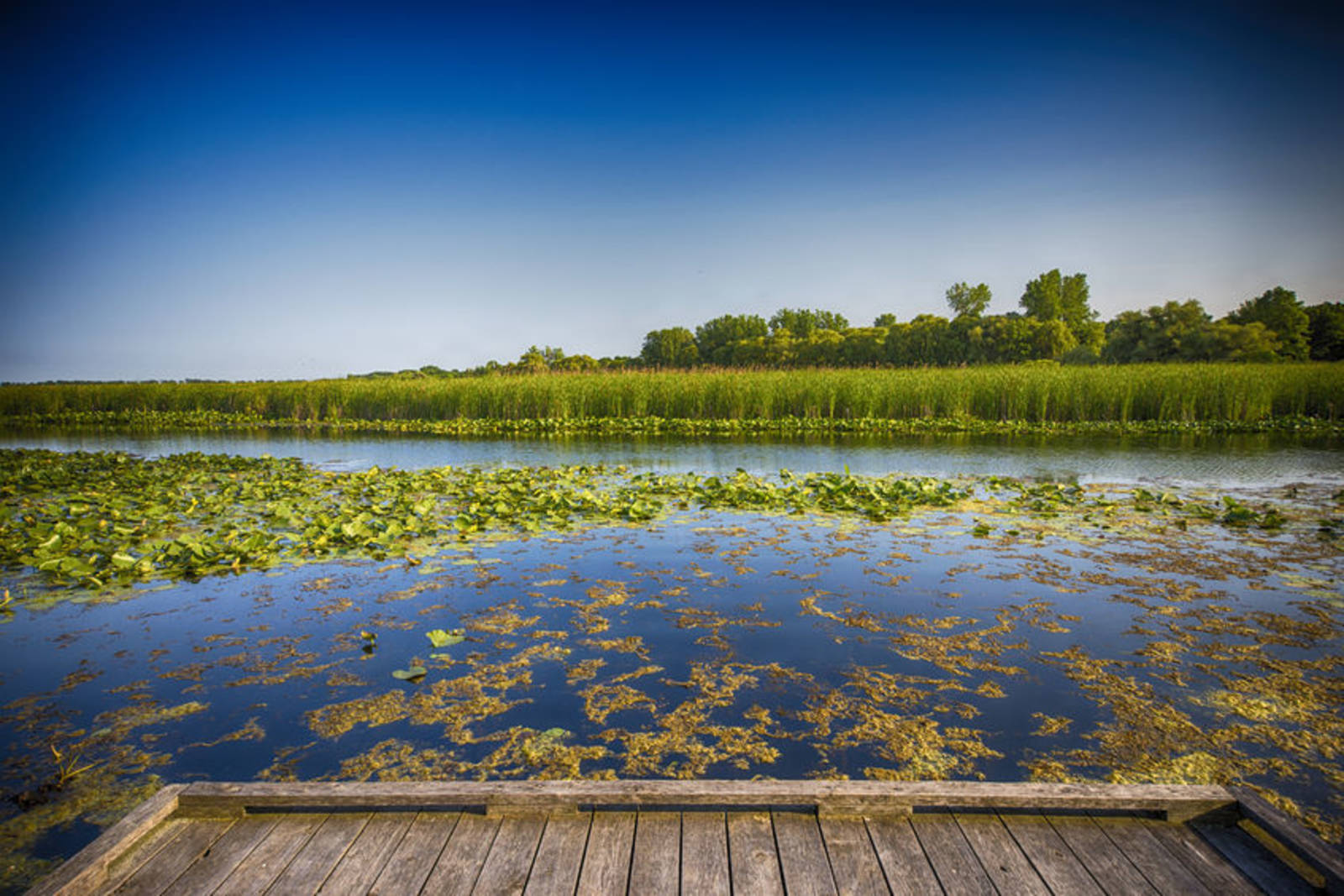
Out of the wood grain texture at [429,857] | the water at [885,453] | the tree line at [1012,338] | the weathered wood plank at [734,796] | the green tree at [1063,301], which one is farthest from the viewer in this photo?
the green tree at [1063,301]

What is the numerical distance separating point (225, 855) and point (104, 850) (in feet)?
0.97

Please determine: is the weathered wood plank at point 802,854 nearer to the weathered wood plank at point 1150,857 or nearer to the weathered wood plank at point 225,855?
the weathered wood plank at point 1150,857

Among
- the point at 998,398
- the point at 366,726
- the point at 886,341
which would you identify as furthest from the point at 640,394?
the point at 886,341

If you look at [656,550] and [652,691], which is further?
[656,550]

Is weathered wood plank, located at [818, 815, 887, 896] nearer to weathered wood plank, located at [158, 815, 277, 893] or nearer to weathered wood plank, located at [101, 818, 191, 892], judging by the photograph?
weathered wood plank, located at [158, 815, 277, 893]

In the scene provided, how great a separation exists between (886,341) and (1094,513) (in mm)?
57418

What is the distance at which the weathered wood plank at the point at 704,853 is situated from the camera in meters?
1.83

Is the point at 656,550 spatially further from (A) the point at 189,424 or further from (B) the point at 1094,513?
(A) the point at 189,424

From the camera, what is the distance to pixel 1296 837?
190 cm

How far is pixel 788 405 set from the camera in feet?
67.3

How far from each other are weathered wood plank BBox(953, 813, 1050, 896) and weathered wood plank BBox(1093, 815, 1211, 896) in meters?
0.30

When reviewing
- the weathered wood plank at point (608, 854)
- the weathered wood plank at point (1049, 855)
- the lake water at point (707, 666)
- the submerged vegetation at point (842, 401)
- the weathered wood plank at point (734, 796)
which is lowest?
the lake water at point (707, 666)

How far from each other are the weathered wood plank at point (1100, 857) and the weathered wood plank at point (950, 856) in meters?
0.30

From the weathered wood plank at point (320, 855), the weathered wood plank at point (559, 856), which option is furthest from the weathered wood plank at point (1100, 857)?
the weathered wood plank at point (320, 855)
